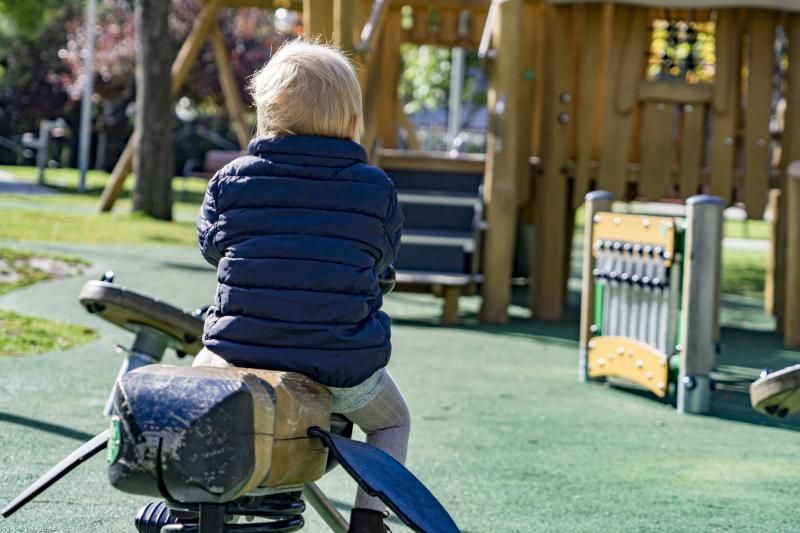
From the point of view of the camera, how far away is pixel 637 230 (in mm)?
8156

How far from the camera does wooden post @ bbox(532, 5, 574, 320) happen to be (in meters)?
11.4

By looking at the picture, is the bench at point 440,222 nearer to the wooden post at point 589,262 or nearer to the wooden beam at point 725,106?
the wooden beam at point 725,106

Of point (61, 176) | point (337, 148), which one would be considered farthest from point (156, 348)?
point (61, 176)

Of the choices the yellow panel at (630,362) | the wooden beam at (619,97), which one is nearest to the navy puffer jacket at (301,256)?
the yellow panel at (630,362)

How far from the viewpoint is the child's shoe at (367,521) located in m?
3.44

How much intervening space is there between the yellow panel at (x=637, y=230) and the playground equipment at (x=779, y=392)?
387cm

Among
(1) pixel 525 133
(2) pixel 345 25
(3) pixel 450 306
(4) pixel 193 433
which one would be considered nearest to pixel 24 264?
(2) pixel 345 25

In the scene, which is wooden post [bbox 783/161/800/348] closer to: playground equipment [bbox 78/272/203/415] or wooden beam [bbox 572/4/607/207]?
wooden beam [bbox 572/4/607/207]

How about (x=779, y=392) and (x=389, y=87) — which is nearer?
(x=779, y=392)

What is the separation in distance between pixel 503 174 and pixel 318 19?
2.12 metres

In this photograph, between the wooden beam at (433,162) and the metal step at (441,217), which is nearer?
the metal step at (441,217)

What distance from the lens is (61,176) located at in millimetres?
33344

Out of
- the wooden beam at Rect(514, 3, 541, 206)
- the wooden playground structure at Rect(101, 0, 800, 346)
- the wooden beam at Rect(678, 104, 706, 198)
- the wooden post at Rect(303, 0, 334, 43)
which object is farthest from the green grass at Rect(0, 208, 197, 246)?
the wooden beam at Rect(678, 104, 706, 198)

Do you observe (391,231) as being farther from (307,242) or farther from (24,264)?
(24,264)
